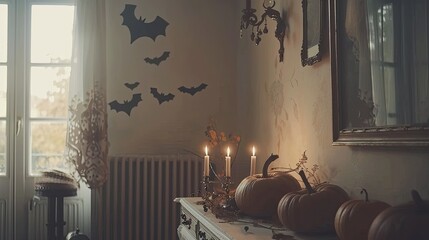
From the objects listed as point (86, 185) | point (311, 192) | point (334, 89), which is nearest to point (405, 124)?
point (311, 192)

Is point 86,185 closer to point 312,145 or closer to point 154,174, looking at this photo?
point 154,174

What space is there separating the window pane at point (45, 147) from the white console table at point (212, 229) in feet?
4.53

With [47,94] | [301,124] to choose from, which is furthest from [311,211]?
[47,94]

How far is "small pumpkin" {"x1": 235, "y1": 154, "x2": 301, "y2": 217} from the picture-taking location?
183 cm

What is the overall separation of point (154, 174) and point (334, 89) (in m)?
1.87

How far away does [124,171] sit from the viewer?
3.43m

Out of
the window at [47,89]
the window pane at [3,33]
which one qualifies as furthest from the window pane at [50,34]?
the window pane at [3,33]

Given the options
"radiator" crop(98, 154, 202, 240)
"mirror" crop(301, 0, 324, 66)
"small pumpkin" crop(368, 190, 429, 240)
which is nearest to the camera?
"small pumpkin" crop(368, 190, 429, 240)

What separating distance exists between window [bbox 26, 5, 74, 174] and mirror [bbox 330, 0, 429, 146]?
2259 mm

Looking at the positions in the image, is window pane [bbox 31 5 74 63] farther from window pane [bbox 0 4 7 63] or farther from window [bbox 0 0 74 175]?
window pane [bbox 0 4 7 63]

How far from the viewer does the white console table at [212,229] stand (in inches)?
59.4

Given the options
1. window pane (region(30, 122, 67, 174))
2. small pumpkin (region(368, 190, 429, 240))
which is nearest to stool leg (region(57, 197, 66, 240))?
window pane (region(30, 122, 67, 174))

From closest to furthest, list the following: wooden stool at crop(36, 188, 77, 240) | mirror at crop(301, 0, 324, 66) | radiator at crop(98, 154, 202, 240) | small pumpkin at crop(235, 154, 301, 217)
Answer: small pumpkin at crop(235, 154, 301, 217)
mirror at crop(301, 0, 324, 66)
wooden stool at crop(36, 188, 77, 240)
radiator at crop(98, 154, 202, 240)

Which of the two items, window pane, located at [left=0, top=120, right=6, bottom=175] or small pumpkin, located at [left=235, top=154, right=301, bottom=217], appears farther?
window pane, located at [left=0, top=120, right=6, bottom=175]
